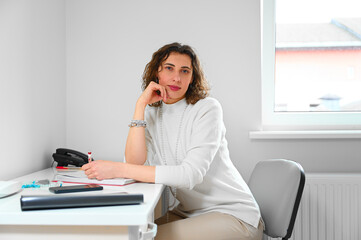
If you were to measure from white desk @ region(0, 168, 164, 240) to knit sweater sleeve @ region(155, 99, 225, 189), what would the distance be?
0.33 m

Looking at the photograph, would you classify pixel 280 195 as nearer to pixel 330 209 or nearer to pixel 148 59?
pixel 330 209

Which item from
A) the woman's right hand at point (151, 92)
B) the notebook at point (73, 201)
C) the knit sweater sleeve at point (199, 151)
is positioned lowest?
the notebook at point (73, 201)

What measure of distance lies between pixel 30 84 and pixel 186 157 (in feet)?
2.88

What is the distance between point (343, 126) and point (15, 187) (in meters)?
1.97

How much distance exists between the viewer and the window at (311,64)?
2400mm

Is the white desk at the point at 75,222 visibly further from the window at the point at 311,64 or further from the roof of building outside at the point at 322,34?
the roof of building outside at the point at 322,34

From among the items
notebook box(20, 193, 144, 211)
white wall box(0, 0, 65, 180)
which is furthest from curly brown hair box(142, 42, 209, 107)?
notebook box(20, 193, 144, 211)

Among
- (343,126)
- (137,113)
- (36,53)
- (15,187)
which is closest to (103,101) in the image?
(36,53)

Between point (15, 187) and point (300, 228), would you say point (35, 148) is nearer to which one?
point (15, 187)

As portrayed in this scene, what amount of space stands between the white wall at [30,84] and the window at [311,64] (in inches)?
50.7

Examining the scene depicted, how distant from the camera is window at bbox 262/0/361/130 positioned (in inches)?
94.5

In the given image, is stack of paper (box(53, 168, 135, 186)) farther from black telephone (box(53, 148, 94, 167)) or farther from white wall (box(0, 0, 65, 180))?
black telephone (box(53, 148, 94, 167))

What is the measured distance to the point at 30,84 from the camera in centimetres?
180

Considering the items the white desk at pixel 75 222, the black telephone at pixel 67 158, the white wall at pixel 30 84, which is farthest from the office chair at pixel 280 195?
the white wall at pixel 30 84
